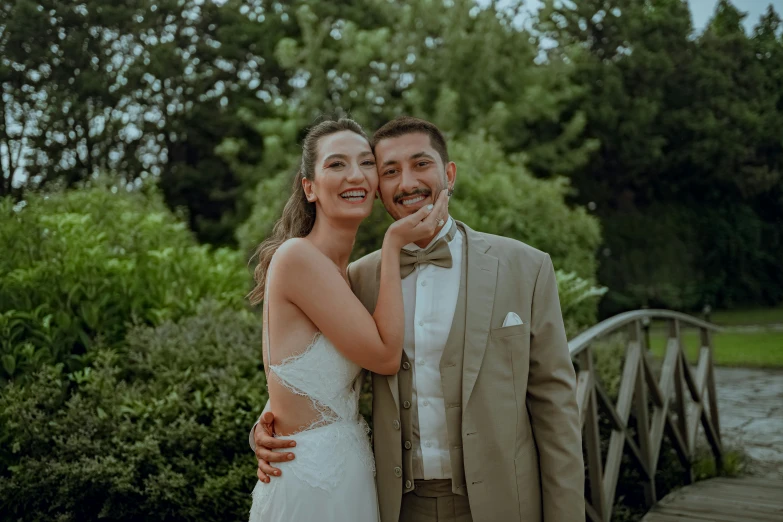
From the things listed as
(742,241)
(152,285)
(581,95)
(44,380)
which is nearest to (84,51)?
(581,95)

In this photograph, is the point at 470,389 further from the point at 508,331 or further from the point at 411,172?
the point at 411,172

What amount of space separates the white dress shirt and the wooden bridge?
1.37 m

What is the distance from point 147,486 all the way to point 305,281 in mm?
2183

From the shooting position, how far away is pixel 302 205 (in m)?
2.51

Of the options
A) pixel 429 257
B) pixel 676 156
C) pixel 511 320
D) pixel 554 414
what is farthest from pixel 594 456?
pixel 676 156

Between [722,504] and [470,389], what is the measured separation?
300 cm

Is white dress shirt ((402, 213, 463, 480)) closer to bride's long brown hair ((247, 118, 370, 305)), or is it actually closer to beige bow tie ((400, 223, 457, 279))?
beige bow tie ((400, 223, 457, 279))

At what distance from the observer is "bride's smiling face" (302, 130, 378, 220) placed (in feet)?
7.57

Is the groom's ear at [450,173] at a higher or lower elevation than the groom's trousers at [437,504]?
higher

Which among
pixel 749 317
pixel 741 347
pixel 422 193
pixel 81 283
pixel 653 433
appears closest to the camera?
pixel 422 193

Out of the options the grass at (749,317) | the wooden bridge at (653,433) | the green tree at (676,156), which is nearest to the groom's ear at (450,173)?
the wooden bridge at (653,433)

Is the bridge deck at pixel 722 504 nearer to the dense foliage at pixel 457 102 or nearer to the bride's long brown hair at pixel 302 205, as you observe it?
the bride's long brown hair at pixel 302 205

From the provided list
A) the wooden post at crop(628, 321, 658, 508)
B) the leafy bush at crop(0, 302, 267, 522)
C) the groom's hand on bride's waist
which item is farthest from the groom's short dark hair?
the wooden post at crop(628, 321, 658, 508)

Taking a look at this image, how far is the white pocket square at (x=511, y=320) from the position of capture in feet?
7.37
